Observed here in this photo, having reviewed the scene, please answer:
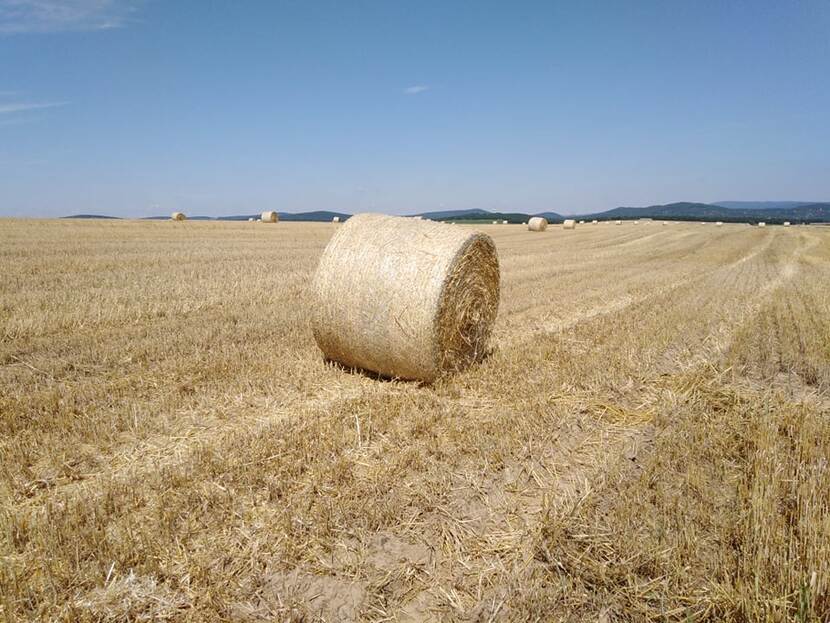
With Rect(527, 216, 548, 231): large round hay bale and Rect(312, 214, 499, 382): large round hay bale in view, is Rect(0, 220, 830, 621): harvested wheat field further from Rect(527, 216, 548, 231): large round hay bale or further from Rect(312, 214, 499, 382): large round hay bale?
Rect(527, 216, 548, 231): large round hay bale

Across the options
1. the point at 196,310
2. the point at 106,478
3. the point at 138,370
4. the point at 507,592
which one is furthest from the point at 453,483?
the point at 196,310

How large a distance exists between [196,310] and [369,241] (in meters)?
4.05

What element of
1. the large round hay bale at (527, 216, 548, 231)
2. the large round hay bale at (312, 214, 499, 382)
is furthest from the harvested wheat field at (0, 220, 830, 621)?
the large round hay bale at (527, 216, 548, 231)

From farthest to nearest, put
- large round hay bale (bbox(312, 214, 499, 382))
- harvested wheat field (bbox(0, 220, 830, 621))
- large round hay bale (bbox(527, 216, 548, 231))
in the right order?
1. large round hay bale (bbox(527, 216, 548, 231))
2. large round hay bale (bbox(312, 214, 499, 382))
3. harvested wheat field (bbox(0, 220, 830, 621))

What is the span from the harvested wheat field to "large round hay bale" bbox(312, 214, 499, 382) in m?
0.32

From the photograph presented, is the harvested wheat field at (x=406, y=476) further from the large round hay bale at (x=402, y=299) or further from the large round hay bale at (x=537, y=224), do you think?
the large round hay bale at (x=537, y=224)

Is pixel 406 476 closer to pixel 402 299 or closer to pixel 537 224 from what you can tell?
pixel 402 299

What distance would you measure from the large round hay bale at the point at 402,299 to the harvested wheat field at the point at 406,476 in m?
0.32

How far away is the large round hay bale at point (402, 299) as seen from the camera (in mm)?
5695

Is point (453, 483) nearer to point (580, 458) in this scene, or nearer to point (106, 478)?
point (580, 458)

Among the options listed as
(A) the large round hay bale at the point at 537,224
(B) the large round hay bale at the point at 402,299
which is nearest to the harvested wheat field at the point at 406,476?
(B) the large round hay bale at the point at 402,299

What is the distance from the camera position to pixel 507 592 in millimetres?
2625

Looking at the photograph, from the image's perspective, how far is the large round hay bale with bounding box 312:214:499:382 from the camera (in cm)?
570

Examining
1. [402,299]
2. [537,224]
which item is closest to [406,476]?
[402,299]
